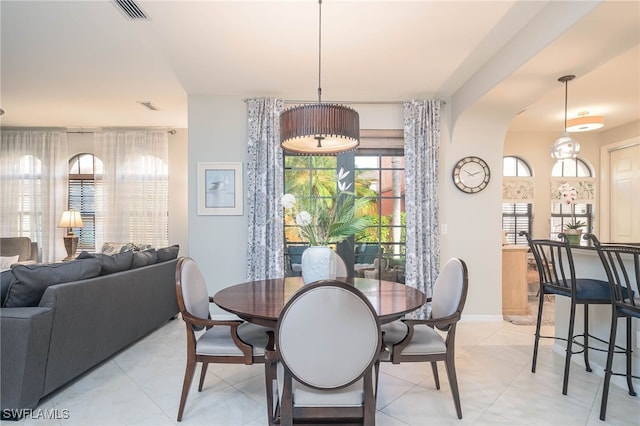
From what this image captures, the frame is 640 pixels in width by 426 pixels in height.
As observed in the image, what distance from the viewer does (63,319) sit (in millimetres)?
2324

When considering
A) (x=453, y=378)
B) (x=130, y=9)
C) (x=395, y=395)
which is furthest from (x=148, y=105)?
(x=453, y=378)

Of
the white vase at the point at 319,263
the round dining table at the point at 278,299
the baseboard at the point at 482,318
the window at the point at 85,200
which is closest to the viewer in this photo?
the round dining table at the point at 278,299

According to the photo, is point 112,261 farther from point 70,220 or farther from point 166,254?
point 70,220

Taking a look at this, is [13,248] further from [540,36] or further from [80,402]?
[540,36]

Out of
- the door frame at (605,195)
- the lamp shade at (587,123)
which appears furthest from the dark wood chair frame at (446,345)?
the door frame at (605,195)

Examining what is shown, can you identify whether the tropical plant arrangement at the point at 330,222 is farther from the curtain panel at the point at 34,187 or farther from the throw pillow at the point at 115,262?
the curtain panel at the point at 34,187

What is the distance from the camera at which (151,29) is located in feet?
9.22

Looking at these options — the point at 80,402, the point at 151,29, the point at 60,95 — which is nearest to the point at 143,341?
the point at 80,402

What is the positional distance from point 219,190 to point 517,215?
5.07m

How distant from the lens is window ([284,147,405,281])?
14.4 feet

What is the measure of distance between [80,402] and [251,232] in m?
2.23

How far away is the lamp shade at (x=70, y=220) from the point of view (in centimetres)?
564

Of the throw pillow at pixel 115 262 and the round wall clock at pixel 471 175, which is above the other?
the round wall clock at pixel 471 175

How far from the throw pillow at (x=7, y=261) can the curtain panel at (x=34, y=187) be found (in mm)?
566
